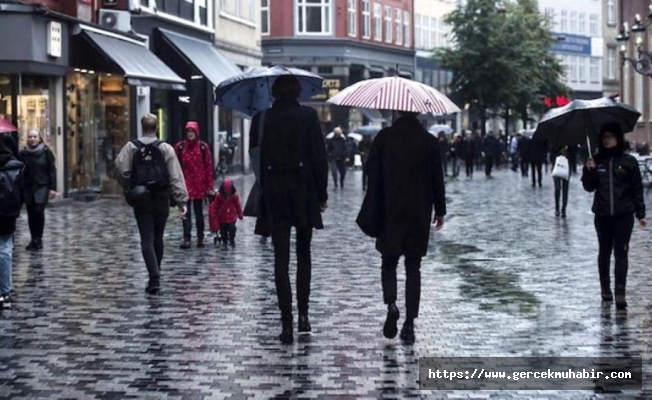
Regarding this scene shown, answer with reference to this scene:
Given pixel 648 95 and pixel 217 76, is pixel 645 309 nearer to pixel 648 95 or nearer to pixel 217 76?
pixel 217 76

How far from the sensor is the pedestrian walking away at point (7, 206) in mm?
12758

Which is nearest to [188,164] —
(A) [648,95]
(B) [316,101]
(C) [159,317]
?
(C) [159,317]

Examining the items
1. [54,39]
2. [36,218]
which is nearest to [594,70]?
[54,39]

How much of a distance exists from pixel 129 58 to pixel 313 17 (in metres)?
37.2

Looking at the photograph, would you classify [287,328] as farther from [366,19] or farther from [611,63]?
[611,63]

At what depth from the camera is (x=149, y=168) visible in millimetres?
14172

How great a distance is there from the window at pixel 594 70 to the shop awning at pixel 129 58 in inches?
2804

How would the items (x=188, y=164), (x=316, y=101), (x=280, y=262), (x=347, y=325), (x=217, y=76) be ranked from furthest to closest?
(x=316, y=101), (x=217, y=76), (x=188, y=164), (x=347, y=325), (x=280, y=262)

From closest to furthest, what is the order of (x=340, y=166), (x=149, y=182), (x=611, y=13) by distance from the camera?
(x=149, y=182), (x=340, y=166), (x=611, y=13)

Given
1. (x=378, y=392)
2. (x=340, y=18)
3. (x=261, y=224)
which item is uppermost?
(x=340, y=18)

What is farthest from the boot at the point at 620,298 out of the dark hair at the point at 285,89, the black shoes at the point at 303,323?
the dark hair at the point at 285,89

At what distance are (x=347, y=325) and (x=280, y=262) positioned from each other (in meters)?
1.12

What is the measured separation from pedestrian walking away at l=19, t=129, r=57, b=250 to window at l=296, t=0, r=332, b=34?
52153mm

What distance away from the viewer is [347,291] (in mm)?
14398
